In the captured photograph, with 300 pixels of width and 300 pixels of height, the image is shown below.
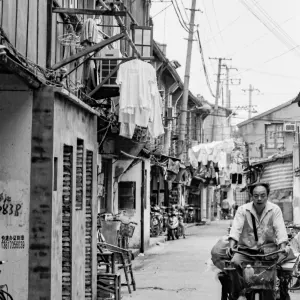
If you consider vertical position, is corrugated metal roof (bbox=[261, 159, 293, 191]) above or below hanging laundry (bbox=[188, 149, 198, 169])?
below

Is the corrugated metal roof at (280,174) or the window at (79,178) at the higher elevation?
the corrugated metal roof at (280,174)

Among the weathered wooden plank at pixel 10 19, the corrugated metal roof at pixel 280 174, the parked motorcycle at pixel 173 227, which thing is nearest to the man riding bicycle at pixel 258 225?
the weathered wooden plank at pixel 10 19

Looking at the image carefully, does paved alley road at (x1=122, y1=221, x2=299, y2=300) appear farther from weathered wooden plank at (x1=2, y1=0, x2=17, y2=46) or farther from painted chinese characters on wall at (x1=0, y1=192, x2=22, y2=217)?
weathered wooden plank at (x1=2, y1=0, x2=17, y2=46)

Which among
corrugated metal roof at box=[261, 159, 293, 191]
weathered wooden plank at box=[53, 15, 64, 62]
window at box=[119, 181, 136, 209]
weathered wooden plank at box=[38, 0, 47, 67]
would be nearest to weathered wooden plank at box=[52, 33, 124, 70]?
weathered wooden plank at box=[38, 0, 47, 67]

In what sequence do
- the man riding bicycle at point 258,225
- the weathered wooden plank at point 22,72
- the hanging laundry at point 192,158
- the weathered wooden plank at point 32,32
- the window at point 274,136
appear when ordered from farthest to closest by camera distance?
1. the window at point 274,136
2. the hanging laundry at point 192,158
3. the weathered wooden plank at point 32,32
4. the man riding bicycle at point 258,225
5. the weathered wooden plank at point 22,72

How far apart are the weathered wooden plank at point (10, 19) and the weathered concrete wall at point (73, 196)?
1.09 metres

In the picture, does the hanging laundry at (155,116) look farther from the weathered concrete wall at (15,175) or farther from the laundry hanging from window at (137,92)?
the weathered concrete wall at (15,175)

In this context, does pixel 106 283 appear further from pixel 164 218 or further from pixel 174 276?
pixel 164 218

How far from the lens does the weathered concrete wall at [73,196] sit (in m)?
10.2

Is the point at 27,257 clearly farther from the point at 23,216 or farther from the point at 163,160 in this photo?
the point at 163,160

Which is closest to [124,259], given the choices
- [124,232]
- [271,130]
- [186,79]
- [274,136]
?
[124,232]

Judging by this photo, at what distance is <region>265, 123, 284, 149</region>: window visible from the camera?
5806cm

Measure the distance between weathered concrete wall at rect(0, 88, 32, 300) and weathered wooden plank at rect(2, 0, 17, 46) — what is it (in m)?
0.57

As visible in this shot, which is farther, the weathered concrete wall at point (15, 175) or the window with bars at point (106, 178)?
the window with bars at point (106, 178)
